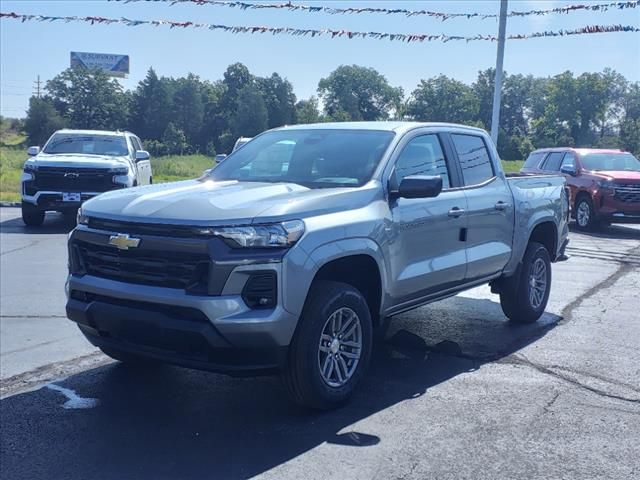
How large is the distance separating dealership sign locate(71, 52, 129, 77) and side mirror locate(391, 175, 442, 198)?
66.1m

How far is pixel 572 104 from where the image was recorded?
6488 centimetres

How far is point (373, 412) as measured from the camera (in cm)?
484

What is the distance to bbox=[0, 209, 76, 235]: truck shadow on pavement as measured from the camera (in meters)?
13.8

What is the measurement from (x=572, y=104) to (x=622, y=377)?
6373 centimetres

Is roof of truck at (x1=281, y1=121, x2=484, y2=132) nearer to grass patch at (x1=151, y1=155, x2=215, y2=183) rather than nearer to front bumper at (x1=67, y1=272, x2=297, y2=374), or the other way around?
front bumper at (x1=67, y1=272, x2=297, y2=374)

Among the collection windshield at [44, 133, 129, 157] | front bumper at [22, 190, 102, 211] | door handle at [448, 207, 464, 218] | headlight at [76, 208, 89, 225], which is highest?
windshield at [44, 133, 129, 157]

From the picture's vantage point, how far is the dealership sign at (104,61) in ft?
224

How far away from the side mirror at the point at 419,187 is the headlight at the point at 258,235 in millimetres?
1124

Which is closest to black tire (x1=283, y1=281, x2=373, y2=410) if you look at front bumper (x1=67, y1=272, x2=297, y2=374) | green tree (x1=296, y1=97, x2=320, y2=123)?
front bumper (x1=67, y1=272, x2=297, y2=374)

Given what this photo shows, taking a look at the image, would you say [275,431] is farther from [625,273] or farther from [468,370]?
[625,273]

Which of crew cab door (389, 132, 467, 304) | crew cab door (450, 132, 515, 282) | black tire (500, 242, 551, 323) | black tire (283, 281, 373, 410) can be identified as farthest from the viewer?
black tire (500, 242, 551, 323)

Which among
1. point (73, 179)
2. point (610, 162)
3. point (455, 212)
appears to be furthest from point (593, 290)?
point (73, 179)

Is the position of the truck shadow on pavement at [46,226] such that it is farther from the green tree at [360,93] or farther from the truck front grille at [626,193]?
the green tree at [360,93]

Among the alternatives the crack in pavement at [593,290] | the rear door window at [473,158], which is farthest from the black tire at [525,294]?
the rear door window at [473,158]
